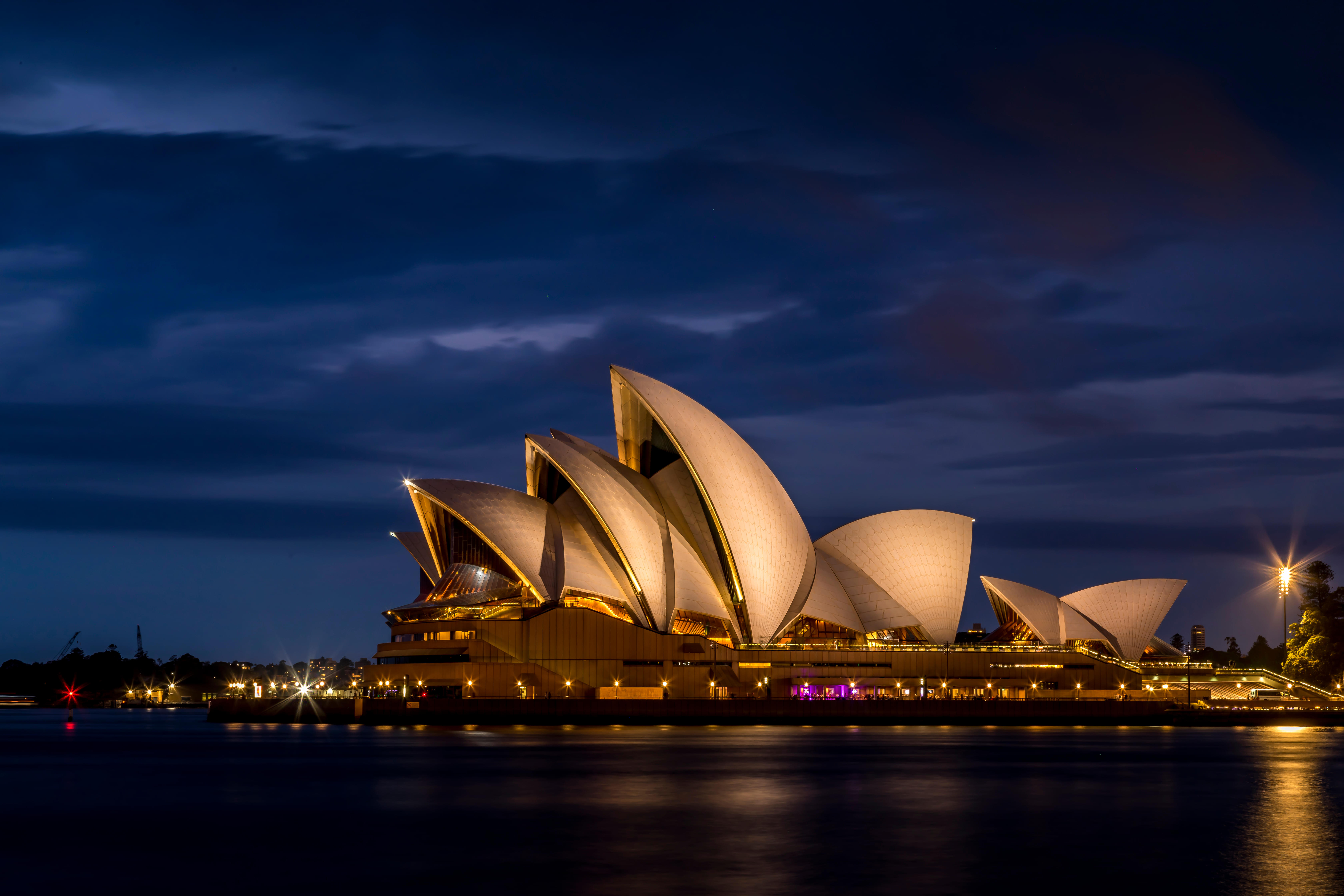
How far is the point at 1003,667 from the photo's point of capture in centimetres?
8969

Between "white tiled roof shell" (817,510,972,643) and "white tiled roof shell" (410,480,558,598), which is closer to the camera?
"white tiled roof shell" (410,480,558,598)

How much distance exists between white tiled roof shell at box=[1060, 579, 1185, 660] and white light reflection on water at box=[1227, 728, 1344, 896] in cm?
5672

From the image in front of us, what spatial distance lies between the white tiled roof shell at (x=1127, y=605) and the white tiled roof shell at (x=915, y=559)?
1949 cm

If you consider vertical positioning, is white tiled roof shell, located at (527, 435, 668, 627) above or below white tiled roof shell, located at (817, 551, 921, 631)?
above

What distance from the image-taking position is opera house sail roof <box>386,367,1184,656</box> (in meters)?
76.0

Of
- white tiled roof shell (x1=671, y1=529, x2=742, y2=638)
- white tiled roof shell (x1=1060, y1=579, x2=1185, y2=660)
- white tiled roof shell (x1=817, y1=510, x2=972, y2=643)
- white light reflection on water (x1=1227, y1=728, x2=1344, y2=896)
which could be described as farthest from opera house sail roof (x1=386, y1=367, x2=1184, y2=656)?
white light reflection on water (x1=1227, y1=728, x2=1344, y2=896)

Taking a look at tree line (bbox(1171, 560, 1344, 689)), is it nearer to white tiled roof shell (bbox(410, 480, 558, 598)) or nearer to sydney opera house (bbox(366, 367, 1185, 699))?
sydney opera house (bbox(366, 367, 1185, 699))

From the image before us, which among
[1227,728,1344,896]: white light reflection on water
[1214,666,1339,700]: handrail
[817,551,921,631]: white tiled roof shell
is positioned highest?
[817,551,921,631]: white tiled roof shell

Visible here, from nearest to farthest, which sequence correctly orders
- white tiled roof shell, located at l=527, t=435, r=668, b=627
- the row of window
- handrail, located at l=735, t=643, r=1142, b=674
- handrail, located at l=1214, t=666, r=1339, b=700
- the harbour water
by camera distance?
the harbour water, white tiled roof shell, located at l=527, t=435, r=668, b=627, the row of window, handrail, located at l=735, t=643, r=1142, b=674, handrail, located at l=1214, t=666, r=1339, b=700

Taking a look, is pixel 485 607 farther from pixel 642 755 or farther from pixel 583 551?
pixel 642 755

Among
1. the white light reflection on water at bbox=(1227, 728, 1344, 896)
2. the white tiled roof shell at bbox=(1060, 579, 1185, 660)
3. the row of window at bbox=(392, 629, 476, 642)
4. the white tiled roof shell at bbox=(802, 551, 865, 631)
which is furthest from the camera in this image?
the white tiled roof shell at bbox=(1060, 579, 1185, 660)

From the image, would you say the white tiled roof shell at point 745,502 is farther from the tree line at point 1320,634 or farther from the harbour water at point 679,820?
the tree line at point 1320,634

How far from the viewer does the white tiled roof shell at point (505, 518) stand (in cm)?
7588

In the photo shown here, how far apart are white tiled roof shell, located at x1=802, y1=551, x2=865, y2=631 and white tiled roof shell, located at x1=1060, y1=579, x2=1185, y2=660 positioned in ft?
85.9
